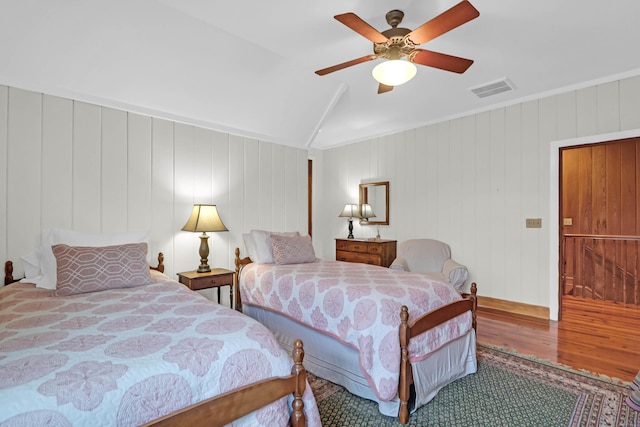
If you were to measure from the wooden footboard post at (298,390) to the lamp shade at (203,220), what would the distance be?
223 cm

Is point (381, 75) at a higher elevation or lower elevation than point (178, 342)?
higher

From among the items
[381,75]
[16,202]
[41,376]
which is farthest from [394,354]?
[16,202]

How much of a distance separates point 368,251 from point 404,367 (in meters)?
2.96

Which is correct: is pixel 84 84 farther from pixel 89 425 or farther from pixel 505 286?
pixel 505 286

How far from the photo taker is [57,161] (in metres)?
2.70

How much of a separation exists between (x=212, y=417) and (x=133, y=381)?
0.29m

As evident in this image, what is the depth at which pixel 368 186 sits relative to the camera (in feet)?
17.4

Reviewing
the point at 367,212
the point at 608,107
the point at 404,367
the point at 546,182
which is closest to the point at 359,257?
the point at 367,212

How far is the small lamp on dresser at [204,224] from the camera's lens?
3.27 metres

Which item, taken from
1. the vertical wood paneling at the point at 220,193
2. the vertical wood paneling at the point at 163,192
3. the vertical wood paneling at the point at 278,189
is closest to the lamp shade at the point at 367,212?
the vertical wood paneling at the point at 278,189

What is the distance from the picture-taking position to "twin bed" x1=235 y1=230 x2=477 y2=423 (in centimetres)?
189

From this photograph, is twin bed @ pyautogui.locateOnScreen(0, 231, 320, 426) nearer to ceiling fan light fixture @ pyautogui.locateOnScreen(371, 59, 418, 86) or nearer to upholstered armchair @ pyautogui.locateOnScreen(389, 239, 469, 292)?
ceiling fan light fixture @ pyautogui.locateOnScreen(371, 59, 418, 86)

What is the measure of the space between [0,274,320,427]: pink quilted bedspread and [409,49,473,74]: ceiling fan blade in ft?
6.80


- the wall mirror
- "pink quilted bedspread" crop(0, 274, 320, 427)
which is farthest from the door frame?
"pink quilted bedspread" crop(0, 274, 320, 427)
